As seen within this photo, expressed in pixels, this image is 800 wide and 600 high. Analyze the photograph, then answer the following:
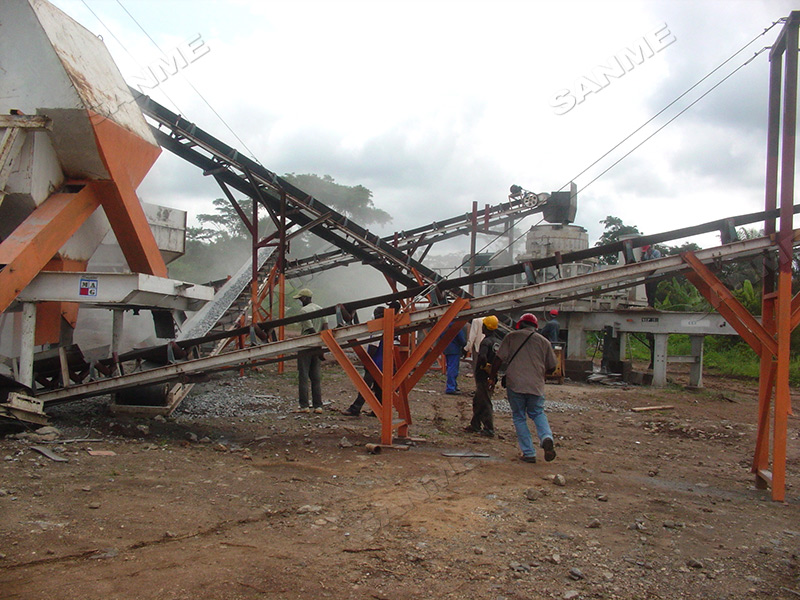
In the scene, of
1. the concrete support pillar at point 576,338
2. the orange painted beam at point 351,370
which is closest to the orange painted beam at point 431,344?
the orange painted beam at point 351,370

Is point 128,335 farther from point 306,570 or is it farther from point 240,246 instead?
point 240,246

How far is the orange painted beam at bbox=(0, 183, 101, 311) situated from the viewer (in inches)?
257

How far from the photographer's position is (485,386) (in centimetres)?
841

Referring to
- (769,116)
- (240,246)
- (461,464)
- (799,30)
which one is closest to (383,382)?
(461,464)

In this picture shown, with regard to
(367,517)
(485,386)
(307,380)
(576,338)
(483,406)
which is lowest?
(367,517)

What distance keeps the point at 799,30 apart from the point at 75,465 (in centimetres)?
779

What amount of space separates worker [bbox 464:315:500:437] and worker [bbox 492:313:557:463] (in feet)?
4.27

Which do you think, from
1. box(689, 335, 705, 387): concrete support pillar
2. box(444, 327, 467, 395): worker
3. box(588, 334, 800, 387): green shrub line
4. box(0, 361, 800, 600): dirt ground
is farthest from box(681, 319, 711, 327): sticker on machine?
box(0, 361, 800, 600): dirt ground

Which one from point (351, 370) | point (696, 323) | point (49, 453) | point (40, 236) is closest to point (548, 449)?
point (351, 370)

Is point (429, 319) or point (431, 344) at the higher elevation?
point (429, 319)

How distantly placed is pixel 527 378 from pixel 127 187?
17.8 ft

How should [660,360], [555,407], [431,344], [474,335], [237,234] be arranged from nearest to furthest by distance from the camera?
[431,344]
[555,407]
[474,335]
[660,360]
[237,234]

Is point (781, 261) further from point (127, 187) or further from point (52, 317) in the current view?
point (52, 317)

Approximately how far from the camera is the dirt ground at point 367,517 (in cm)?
355
